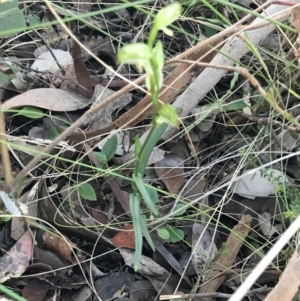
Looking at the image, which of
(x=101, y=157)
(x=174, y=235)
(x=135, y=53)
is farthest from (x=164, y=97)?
(x=135, y=53)

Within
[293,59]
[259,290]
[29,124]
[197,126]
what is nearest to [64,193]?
[29,124]

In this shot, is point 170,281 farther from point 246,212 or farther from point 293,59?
point 293,59

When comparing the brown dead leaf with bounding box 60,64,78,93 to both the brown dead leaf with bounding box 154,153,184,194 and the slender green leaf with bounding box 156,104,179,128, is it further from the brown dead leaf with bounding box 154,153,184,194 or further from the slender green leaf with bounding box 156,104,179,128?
the slender green leaf with bounding box 156,104,179,128

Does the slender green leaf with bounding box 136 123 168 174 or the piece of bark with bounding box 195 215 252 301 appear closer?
the slender green leaf with bounding box 136 123 168 174

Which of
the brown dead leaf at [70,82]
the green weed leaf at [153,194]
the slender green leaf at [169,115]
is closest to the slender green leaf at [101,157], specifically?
the green weed leaf at [153,194]

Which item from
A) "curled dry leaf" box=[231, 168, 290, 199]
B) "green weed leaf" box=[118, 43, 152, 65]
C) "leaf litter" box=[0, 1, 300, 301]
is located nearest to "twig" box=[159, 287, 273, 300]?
"leaf litter" box=[0, 1, 300, 301]

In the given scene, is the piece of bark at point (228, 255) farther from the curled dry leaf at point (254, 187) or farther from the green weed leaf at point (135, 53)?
the green weed leaf at point (135, 53)
